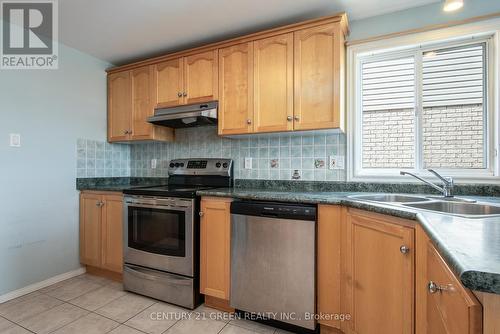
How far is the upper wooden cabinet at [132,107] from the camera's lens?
2.60m

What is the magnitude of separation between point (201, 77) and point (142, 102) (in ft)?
2.53

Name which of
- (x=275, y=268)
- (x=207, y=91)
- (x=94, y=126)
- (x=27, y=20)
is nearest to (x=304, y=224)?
(x=275, y=268)

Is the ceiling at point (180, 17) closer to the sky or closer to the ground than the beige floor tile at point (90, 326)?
closer to the sky

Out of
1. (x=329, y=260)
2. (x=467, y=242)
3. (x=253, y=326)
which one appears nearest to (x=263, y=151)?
(x=329, y=260)

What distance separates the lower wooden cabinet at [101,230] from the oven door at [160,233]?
0.66 feet

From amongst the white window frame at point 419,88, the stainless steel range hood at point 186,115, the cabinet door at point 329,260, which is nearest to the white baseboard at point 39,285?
the stainless steel range hood at point 186,115

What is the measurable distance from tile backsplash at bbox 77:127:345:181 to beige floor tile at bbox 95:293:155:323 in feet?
4.24

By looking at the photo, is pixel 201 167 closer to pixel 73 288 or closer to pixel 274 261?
pixel 274 261

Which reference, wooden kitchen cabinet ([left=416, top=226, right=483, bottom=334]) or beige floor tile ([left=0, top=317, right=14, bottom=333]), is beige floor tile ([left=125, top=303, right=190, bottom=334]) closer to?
beige floor tile ([left=0, top=317, right=14, bottom=333])

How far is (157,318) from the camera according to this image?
72.3 inches

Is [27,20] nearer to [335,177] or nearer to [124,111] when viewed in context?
[124,111]

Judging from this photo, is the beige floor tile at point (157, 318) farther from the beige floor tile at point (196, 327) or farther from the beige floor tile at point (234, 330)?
the beige floor tile at point (234, 330)

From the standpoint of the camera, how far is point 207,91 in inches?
89.5

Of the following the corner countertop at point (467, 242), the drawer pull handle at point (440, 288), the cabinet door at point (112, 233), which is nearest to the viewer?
the corner countertop at point (467, 242)
